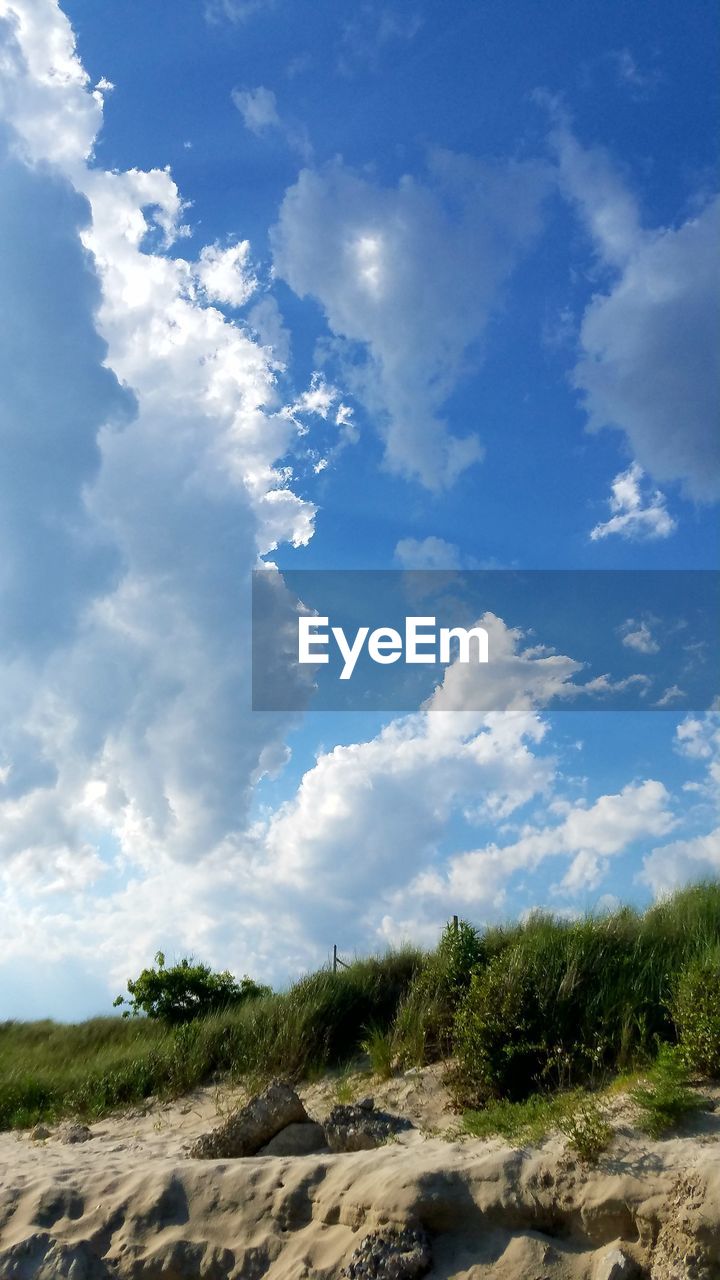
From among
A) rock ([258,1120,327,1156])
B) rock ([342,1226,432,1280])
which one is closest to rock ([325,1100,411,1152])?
rock ([258,1120,327,1156])

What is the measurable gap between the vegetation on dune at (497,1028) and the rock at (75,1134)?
68cm

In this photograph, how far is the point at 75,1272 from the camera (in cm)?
699

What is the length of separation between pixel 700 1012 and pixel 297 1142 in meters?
3.68

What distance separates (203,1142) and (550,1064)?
10.7ft

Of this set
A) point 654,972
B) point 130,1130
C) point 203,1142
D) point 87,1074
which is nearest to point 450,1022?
point 654,972

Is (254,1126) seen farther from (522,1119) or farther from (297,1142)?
(522,1119)

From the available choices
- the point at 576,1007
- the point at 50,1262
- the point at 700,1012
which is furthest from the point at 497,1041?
the point at 50,1262

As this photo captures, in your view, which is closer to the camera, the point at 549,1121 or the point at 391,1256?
the point at 391,1256

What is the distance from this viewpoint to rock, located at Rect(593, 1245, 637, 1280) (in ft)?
18.3

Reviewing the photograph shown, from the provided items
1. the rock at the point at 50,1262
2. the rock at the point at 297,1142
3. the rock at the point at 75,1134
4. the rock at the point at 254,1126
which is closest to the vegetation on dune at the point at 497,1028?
the rock at the point at 75,1134

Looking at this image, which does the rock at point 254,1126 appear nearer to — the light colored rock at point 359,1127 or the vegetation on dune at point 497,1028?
the light colored rock at point 359,1127

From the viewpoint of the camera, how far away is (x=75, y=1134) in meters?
10.5

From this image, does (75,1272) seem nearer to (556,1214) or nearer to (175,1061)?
(556,1214)

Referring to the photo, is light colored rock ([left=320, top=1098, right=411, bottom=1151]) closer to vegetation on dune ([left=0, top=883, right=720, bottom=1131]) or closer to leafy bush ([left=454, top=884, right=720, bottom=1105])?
vegetation on dune ([left=0, top=883, right=720, bottom=1131])
